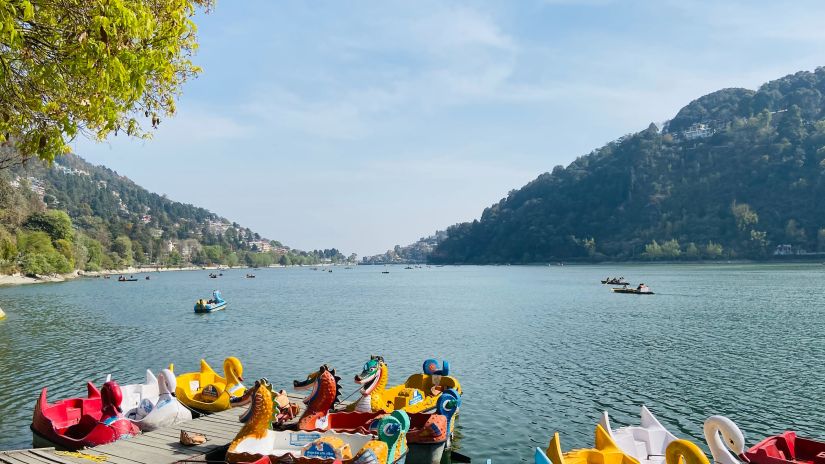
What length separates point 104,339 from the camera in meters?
40.0

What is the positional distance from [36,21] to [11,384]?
74.6ft

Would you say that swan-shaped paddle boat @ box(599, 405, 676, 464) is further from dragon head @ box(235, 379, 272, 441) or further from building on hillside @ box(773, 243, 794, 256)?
building on hillside @ box(773, 243, 794, 256)

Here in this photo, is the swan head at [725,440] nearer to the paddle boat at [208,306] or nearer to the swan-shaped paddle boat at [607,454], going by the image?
the swan-shaped paddle boat at [607,454]

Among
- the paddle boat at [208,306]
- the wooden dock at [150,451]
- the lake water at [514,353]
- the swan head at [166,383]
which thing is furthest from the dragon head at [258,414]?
the paddle boat at [208,306]

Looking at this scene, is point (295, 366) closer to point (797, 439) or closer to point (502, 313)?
point (797, 439)

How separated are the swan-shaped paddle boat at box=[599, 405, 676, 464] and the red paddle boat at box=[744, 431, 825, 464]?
5.86 feet

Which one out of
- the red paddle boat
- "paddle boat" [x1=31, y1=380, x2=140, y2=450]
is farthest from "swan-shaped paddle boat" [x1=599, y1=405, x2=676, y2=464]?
"paddle boat" [x1=31, y1=380, x2=140, y2=450]

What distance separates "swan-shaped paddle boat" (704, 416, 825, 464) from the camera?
12.3m

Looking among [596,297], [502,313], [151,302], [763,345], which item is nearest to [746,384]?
[763,345]

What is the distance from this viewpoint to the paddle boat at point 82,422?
13578 mm

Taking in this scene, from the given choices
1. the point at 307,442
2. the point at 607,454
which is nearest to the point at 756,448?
the point at 607,454

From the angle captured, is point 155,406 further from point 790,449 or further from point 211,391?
point 790,449

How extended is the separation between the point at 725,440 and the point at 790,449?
2.43 metres

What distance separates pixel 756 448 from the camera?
42.6 ft
